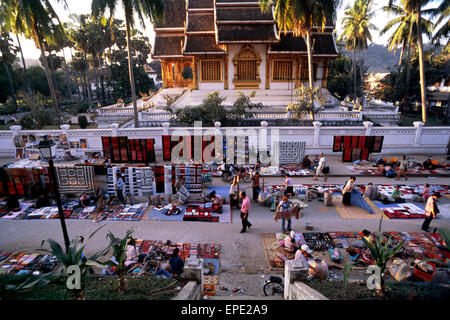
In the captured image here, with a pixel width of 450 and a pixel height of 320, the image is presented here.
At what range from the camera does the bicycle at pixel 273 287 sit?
20.5ft

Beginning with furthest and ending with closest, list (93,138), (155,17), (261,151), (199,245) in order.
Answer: (155,17) < (93,138) < (261,151) < (199,245)

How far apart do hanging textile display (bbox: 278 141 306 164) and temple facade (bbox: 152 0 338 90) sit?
1262 centimetres

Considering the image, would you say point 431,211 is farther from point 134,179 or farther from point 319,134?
point 134,179

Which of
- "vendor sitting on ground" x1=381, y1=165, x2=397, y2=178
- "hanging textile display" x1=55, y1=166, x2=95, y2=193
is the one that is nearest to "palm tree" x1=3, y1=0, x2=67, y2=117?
"hanging textile display" x1=55, y1=166, x2=95, y2=193

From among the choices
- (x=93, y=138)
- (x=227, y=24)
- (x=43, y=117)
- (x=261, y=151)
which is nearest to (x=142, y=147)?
(x=93, y=138)

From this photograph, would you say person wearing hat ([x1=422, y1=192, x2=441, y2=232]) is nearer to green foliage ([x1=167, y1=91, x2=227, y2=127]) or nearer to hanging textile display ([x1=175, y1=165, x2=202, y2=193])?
hanging textile display ([x1=175, y1=165, x2=202, y2=193])

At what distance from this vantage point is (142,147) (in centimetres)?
1507

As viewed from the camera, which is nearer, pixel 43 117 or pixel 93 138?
pixel 93 138

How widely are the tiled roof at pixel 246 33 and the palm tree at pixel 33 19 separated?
1209cm

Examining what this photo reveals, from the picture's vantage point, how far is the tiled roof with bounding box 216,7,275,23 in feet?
79.6

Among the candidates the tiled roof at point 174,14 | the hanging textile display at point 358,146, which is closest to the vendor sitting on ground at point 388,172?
the hanging textile display at point 358,146

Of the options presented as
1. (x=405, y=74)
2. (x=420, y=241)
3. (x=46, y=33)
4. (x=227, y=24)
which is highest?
(x=227, y=24)

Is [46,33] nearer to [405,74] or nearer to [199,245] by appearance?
[199,245]
